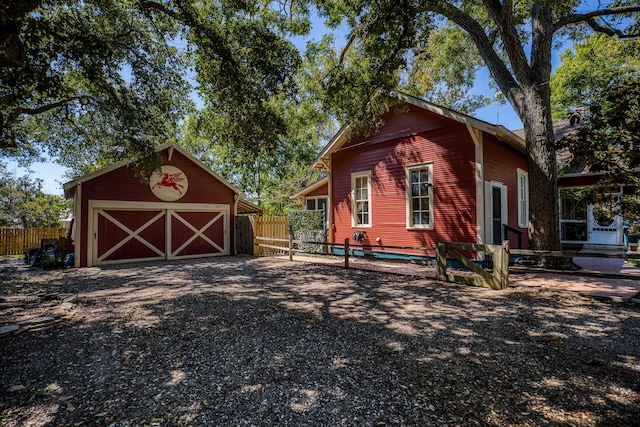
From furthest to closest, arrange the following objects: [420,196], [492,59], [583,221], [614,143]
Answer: [583,221], [420,196], [492,59], [614,143]

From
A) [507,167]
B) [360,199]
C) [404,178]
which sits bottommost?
[360,199]

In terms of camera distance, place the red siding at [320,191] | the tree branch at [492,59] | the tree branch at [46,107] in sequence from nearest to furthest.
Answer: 1. the tree branch at [492,59]
2. the tree branch at [46,107]
3. the red siding at [320,191]

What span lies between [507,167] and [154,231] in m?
13.4

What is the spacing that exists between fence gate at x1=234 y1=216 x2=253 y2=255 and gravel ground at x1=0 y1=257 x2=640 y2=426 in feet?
26.2

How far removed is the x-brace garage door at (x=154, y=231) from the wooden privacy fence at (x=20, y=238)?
22.0ft

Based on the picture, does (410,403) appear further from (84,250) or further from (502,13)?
(84,250)

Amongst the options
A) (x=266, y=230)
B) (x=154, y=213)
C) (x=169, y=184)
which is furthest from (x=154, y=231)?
(x=266, y=230)

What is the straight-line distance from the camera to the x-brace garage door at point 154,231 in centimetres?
1111

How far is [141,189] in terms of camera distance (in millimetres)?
11914

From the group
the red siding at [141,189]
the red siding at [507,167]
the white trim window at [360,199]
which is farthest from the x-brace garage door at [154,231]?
the red siding at [507,167]

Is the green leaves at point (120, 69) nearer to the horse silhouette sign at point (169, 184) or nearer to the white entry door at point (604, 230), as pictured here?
the horse silhouette sign at point (169, 184)

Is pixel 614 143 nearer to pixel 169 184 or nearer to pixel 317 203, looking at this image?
pixel 169 184

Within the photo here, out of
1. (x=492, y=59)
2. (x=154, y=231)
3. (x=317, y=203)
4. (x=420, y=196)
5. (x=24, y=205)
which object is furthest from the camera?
(x=24, y=205)

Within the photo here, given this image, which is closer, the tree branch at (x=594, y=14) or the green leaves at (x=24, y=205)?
the tree branch at (x=594, y=14)
